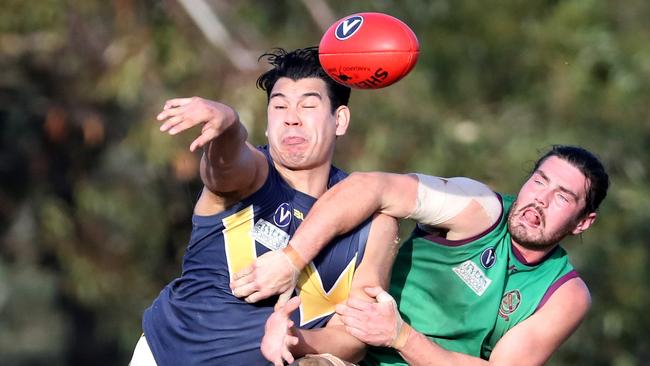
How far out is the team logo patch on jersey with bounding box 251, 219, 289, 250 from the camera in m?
5.86

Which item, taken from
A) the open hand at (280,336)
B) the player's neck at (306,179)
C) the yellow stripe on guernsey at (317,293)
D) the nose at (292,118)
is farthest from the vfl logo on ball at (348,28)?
the open hand at (280,336)

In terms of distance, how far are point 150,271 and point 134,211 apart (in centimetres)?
66

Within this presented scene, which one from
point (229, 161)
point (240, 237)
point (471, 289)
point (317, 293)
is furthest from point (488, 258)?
point (229, 161)

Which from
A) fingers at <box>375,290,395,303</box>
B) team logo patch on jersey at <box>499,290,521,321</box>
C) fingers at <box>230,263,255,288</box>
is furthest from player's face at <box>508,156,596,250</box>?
fingers at <box>230,263,255,288</box>

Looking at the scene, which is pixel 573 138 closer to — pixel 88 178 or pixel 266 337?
pixel 88 178

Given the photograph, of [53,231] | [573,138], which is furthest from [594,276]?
[53,231]

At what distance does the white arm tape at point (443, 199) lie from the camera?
5938 millimetres

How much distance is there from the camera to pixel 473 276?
20.2 feet

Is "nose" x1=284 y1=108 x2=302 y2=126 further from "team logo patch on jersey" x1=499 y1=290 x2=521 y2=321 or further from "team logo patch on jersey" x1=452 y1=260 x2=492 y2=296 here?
"team logo patch on jersey" x1=499 y1=290 x2=521 y2=321

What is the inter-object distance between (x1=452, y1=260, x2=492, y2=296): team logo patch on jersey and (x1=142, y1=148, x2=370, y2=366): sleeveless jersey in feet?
1.62

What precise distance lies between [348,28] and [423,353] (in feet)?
4.73

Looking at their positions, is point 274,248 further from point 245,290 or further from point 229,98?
point 229,98

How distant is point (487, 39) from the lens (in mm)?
14625

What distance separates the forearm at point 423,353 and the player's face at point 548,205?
2.06 feet
